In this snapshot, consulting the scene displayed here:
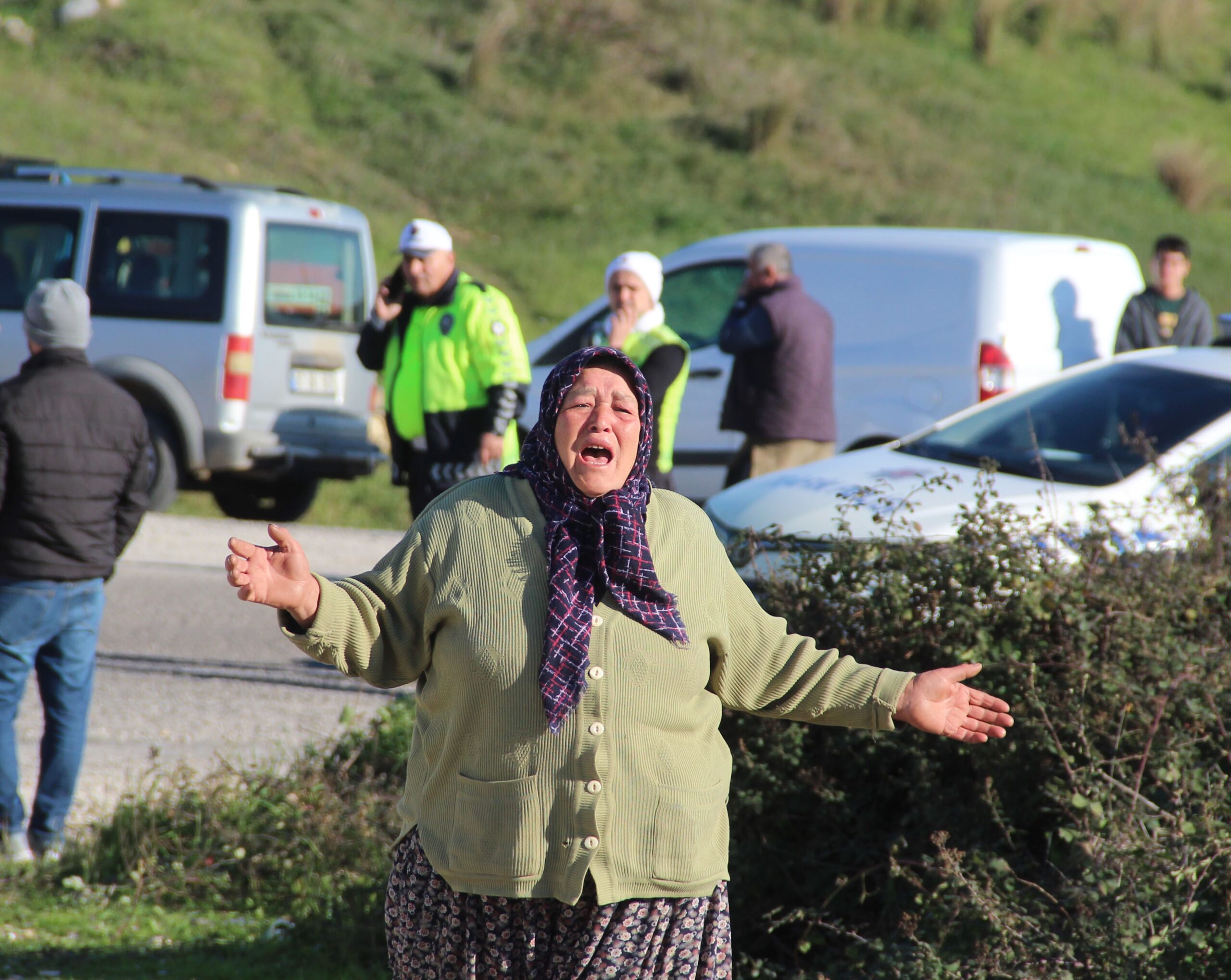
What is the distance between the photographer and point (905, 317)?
9.48 m

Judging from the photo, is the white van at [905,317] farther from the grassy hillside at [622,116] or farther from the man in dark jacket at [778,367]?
the grassy hillside at [622,116]

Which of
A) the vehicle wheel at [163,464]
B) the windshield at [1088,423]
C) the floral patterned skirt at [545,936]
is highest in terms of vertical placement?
the windshield at [1088,423]

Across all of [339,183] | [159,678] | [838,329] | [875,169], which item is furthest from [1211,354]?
[875,169]

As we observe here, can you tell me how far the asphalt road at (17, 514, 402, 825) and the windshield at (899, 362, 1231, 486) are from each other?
288cm

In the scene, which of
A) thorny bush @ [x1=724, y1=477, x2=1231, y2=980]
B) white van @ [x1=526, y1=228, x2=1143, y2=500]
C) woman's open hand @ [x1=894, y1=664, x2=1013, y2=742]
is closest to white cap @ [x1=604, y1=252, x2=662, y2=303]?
thorny bush @ [x1=724, y1=477, x2=1231, y2=980]

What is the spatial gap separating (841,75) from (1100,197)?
18.9 ft

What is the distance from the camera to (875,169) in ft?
83.8

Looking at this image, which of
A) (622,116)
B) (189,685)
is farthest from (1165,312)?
(622,116)

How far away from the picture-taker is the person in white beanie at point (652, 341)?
19.6ft

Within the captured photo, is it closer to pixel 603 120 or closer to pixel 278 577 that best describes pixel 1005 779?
pixel 278 577

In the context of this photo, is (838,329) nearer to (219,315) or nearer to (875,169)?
(219,315)

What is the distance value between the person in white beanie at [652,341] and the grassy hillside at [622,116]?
12056mm

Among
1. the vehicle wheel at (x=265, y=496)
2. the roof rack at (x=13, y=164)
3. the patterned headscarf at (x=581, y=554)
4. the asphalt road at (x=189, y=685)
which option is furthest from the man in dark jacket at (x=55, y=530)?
the vehicle wheel at (x=265, y=496)

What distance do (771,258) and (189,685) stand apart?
11.7ft
